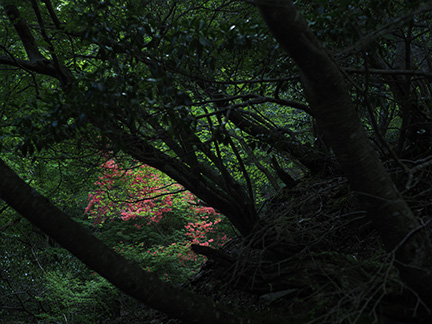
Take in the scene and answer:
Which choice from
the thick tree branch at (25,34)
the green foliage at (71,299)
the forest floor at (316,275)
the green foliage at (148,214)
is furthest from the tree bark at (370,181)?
the green foliage at (71,299)

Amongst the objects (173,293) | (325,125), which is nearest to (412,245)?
(325,125)

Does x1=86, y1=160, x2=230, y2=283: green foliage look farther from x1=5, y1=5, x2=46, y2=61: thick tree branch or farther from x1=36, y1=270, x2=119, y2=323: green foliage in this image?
x1=5, y1=5, x2=46, y2=61: thick tree branch

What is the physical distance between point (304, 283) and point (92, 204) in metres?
10.2

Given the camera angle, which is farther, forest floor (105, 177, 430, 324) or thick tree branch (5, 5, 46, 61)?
thick tree branch (5, 5, 46, 61)

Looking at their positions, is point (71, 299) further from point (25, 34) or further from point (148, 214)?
point (25, 34)

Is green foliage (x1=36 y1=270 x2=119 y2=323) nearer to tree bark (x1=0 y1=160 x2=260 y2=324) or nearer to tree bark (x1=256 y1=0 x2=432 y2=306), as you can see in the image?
tree bark (x1=0 y1=160 x2=260 y2=324)

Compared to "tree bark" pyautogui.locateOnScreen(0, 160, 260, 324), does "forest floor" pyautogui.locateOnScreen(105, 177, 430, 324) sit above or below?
below

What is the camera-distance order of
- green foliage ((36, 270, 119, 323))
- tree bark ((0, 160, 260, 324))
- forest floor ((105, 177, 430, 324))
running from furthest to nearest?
green foliage ((36, 270, 119, 323))
forest floor ((105, 177, 430, 324))
tree bark ((0, 160, 260, 324))

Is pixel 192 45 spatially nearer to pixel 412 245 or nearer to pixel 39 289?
pixel 412 245

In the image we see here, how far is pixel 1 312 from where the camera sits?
9.68m

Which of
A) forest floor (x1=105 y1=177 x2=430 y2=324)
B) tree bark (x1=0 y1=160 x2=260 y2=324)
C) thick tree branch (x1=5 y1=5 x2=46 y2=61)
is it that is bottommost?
forest floor (x1=105 y1=177 x2=430 y2=324)

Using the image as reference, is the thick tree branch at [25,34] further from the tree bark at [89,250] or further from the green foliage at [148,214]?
the green foliage at [148,214]

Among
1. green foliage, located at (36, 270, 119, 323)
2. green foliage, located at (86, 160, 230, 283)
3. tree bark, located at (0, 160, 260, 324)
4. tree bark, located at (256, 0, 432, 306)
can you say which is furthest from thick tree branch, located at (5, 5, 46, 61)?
green foliage, located at (36, 270, 119, 323)

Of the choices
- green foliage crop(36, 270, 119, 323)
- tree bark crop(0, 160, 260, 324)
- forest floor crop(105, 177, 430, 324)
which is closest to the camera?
tree bark crop(0, 160, 260, 324)
